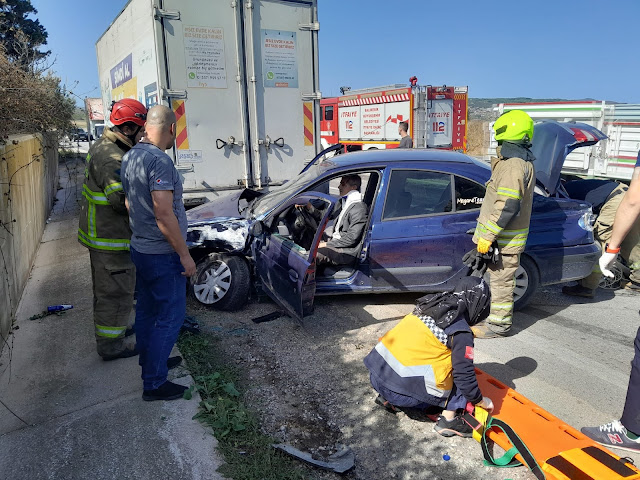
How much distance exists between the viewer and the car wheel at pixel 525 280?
185 inches

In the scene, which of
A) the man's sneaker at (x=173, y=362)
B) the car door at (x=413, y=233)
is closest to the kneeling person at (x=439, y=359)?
the man's sneaker at (x=173, y=362)

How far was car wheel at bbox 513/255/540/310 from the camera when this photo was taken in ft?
15.4

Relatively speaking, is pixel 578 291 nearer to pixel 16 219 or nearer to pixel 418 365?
pixel 418 365

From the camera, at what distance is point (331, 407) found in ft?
10.6

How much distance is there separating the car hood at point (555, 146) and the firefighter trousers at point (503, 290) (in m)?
1.21

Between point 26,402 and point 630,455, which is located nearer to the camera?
point 630,455

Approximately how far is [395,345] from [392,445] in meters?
0.59

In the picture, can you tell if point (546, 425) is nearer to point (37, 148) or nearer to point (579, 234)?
point (579, 234)

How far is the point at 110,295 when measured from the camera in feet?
12.1

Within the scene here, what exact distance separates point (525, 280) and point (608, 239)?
4.29ft

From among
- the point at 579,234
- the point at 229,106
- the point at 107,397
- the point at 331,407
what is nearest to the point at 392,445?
the point at 331,407

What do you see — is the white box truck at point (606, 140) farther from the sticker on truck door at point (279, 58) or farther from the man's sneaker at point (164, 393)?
the man's sneaker at point (164, 393)

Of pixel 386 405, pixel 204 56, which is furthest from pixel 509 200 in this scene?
pixel 204 56

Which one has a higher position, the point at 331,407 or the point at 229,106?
the point at 229,106
